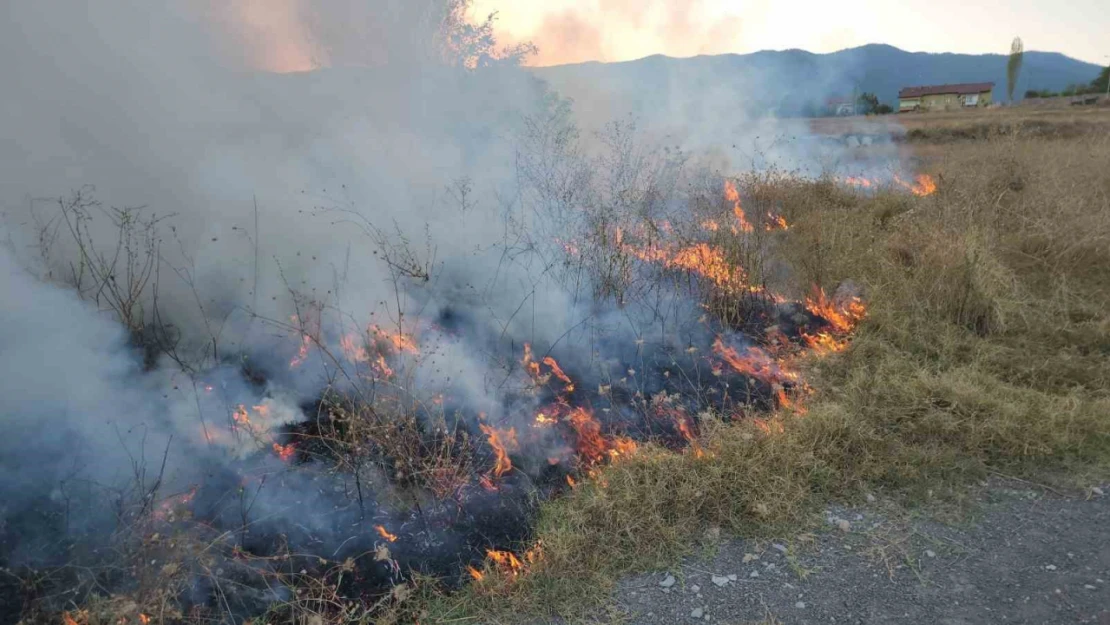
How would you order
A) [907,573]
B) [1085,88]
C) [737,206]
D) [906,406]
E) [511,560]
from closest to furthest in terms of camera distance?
[907,573]
[511,560]
[906,406]
[737,206]
[1085,88]

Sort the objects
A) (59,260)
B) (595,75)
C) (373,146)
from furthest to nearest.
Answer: (595,75) < (373,146) < (59,260)

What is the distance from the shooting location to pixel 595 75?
6.73 m

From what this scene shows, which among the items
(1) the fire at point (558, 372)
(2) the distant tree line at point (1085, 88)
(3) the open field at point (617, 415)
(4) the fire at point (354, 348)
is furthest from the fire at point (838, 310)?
(2) the distant tree line at point (1085, 88)

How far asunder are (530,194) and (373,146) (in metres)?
1.25

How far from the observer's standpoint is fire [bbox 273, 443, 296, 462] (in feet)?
10.5

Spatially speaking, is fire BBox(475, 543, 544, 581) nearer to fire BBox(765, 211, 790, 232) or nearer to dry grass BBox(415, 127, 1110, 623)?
dry grass BBox(415, 127, 1110, 623)

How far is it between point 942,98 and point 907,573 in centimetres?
2131

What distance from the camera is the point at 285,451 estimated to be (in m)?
3.22

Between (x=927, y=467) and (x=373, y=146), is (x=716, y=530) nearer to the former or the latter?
(x=927, y=467)

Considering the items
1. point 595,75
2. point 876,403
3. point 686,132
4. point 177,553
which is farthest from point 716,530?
point 686,132

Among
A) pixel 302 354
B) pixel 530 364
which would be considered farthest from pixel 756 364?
pixel 302 354

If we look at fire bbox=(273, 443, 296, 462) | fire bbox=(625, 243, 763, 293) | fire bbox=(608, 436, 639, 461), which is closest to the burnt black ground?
fire bbox=(608, 436, 639, 461)

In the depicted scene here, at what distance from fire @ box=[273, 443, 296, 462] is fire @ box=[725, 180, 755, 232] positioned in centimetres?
407

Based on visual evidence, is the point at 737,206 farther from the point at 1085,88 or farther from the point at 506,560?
the point at 1085,88
